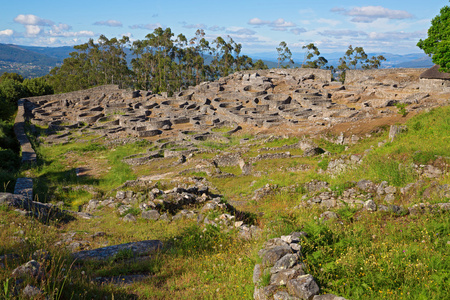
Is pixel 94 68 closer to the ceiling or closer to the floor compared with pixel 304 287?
closer to the ceiling

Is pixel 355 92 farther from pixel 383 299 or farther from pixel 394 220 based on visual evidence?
pixel 383 299

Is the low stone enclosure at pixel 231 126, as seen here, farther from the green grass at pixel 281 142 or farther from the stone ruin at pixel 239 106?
the green grass at pixel 281 142

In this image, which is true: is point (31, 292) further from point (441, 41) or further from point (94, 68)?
point (94, 68)

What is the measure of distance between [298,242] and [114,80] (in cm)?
8094

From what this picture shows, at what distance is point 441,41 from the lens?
2494cm

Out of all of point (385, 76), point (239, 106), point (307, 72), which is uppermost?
point (307, 72)

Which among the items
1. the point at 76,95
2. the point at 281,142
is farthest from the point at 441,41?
the point at 76,95

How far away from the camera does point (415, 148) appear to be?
11602 mm

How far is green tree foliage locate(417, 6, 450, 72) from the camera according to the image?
24703 millimetres

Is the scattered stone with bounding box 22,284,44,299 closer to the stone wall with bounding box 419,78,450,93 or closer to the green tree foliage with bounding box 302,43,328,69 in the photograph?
the stone wall with bounding box 419,78,450,93

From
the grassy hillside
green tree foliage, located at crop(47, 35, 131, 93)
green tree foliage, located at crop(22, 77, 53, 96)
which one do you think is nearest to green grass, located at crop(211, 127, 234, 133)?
the grassy hillside

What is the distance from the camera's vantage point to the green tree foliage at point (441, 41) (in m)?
24.7

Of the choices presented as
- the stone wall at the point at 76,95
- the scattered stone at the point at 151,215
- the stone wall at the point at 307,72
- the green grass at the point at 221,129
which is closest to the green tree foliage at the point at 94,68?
the stone wall at the point at 76,95

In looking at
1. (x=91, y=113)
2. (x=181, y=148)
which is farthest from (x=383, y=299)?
(x=91, y=113)
